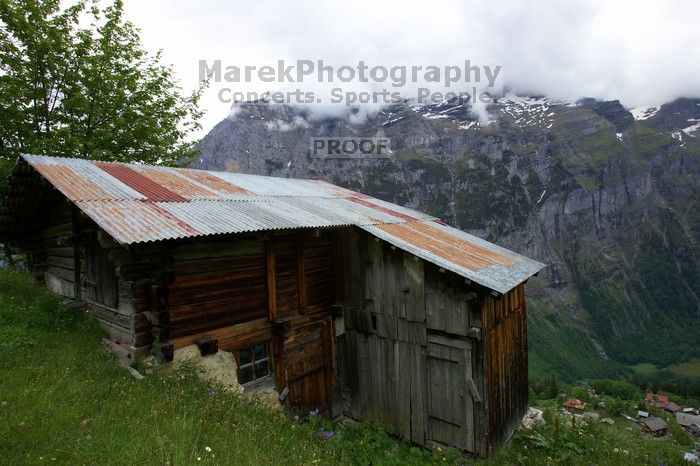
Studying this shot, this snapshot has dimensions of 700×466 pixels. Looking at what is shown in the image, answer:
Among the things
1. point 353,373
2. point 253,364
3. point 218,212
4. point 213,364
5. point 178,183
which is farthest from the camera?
point 353,373

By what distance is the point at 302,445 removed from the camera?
6574mm

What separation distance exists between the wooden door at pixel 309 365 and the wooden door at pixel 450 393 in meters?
3.02

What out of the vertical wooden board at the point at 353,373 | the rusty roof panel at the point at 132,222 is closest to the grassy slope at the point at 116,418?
the vertical wooden board at the point at 353,373

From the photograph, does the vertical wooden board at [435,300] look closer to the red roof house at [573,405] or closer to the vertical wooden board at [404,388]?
the vertical wooden board at [404,388]

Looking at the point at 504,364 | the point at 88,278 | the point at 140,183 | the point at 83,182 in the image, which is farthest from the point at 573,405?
the point at 83,182

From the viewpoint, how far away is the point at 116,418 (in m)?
5.80

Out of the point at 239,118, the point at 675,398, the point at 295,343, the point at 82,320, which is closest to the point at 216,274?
the point at 295,343

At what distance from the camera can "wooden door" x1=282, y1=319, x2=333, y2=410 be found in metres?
10.7

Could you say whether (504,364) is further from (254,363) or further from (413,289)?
(254,363)

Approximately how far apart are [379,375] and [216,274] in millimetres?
5462

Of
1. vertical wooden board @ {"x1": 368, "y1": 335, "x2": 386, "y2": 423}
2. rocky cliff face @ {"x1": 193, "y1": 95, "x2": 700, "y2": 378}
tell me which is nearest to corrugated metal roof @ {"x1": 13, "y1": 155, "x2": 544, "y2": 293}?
vertical wooden board @ {"x1": 368, "y1": 335, "x2": 386, "y2": 423}

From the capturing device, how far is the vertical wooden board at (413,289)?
34.1 ft

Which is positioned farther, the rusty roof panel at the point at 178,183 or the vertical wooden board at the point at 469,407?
the rusty roof panel at the point at 178,183

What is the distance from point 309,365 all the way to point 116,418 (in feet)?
19.6
